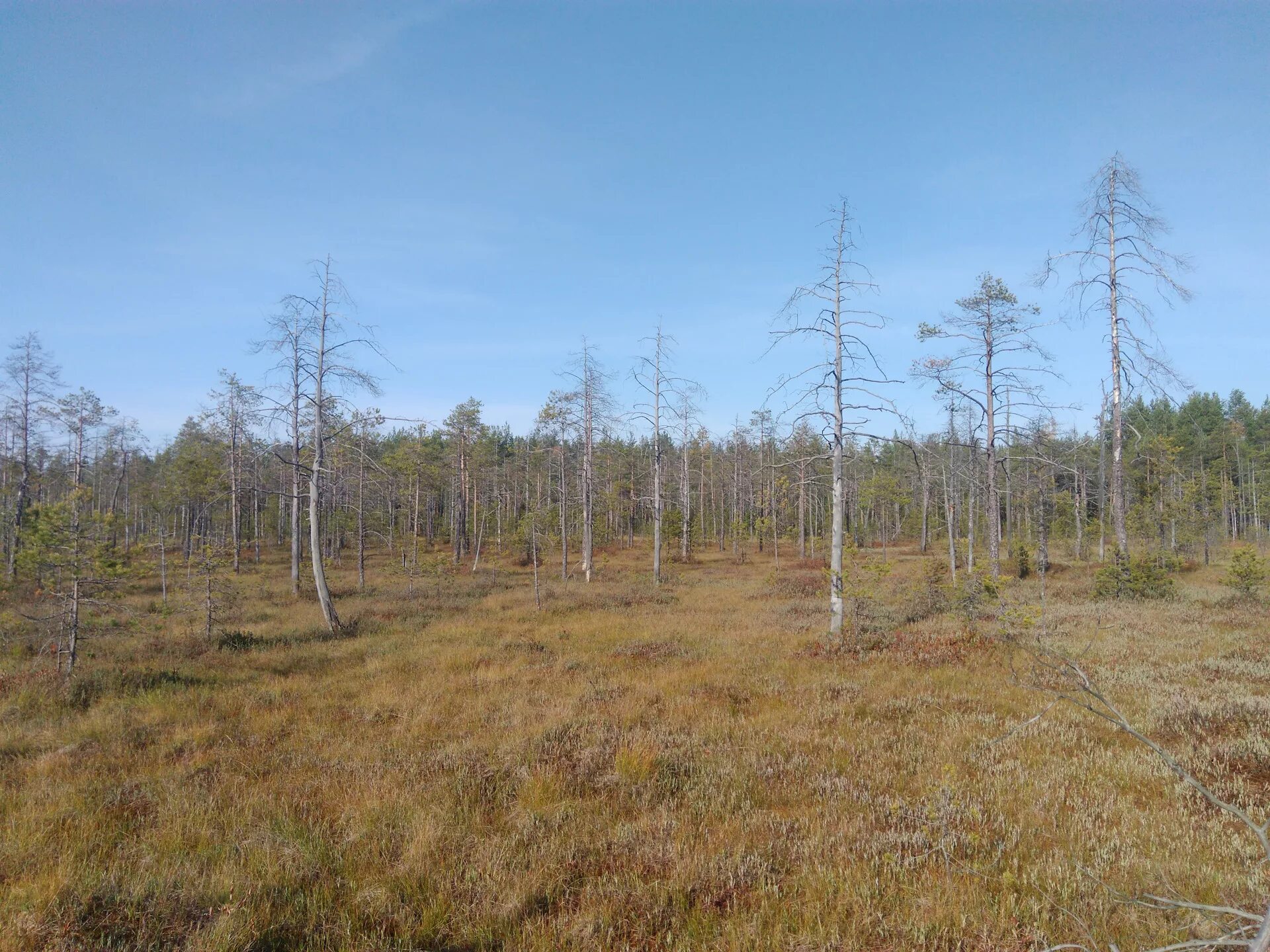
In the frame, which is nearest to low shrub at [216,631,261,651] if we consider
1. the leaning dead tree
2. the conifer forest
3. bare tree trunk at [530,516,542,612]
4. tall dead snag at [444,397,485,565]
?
the conifer forest

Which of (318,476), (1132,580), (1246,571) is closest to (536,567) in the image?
(318,476)

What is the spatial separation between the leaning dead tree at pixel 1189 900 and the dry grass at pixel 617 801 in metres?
0.28

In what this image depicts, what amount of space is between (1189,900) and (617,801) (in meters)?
4.43

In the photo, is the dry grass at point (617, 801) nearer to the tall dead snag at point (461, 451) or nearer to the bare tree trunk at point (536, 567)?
the bare tree trunk at point (536, 567)

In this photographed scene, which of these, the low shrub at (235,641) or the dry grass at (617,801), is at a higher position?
the dry grass at (617,801)

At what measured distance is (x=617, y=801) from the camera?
19.2 ft

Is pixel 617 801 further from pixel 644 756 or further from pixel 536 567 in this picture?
pixel 536 567

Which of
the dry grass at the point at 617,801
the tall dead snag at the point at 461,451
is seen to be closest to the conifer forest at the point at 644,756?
the dry grass at the point at 617,801

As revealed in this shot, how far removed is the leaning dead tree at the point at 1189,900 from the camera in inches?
61.9

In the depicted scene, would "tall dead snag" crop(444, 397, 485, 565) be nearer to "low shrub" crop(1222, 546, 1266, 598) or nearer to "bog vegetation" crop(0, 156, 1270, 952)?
"bog vegetation" crop(0, 156, 1270, 952)

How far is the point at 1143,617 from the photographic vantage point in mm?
14484

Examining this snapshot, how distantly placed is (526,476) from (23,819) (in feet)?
137

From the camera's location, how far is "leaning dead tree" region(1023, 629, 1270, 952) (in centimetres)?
157

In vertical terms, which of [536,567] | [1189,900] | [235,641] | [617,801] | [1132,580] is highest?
[536,567]
